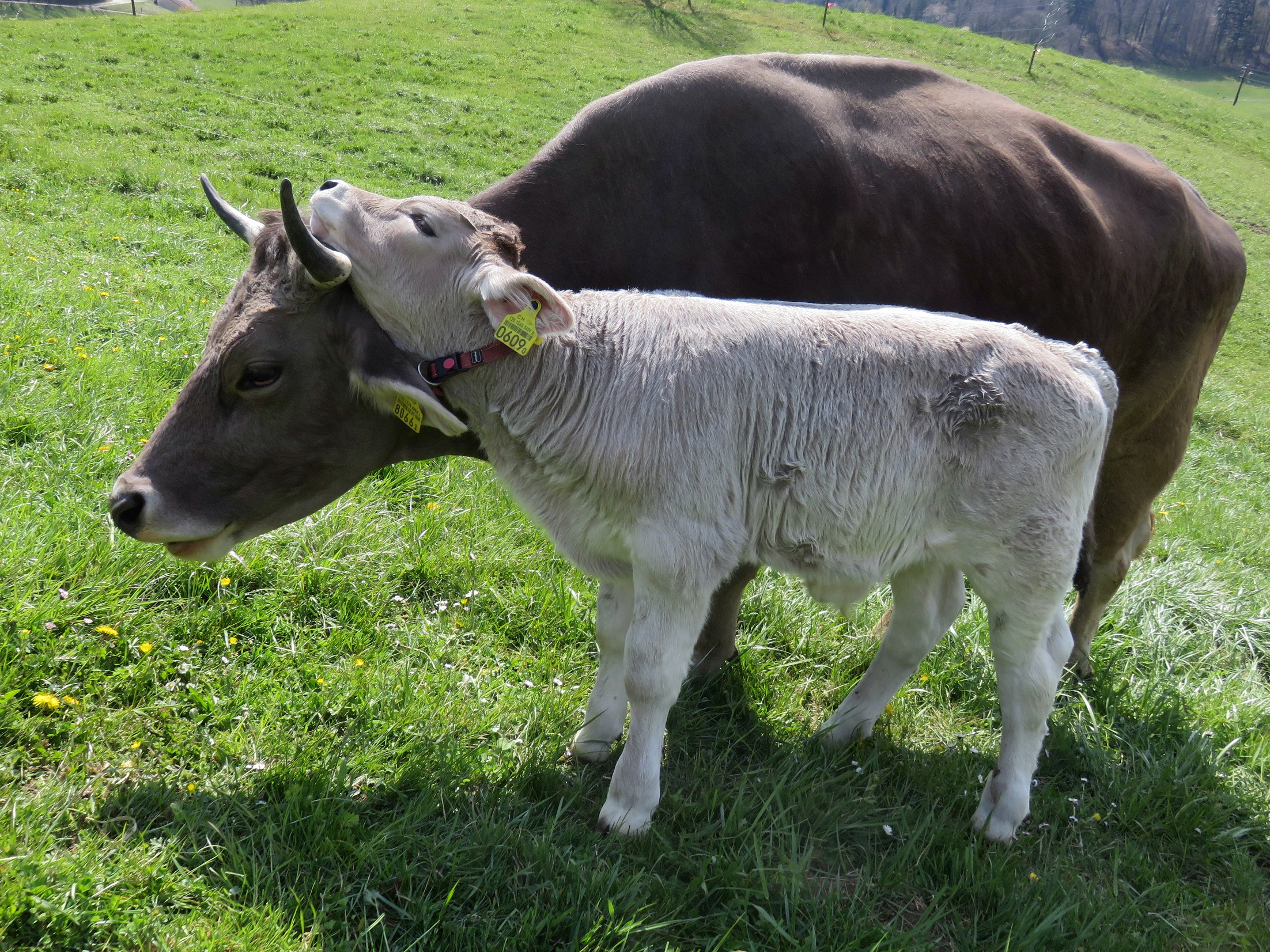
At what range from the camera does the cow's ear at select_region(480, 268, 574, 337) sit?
3.11 metres

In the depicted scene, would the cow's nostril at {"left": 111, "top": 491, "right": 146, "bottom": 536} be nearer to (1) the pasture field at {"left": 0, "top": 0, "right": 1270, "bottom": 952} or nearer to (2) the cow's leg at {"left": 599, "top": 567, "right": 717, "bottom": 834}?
(1) the pasture field at {"left": 0, "top": 0, "right": 1270, "bottom": 952}

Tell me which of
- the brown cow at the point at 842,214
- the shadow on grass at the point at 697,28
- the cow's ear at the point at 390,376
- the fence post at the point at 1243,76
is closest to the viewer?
the cow's ear at the point at 390,376

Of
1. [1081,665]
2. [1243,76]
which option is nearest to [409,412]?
[1081,665]

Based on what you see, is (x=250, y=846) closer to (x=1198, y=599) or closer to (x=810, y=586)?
(x=810, y=586)

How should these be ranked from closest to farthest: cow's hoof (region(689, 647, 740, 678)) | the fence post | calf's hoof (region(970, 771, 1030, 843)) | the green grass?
calf's hoof (region(970, 771, 1030, 843)) < cow's hoof (region(689, 647, 740, 678)) < the fence post < the green grass

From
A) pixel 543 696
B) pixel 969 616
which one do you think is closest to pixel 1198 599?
pixel 969 616

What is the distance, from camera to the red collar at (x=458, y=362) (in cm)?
332

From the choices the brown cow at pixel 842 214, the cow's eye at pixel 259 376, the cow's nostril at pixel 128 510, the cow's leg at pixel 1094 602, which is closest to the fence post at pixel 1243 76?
the cow's leg at pixel 1094 602

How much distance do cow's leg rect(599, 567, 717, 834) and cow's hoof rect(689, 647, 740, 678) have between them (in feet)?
3.23

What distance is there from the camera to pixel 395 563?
4562 millimetres

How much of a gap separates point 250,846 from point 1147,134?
37765 mm

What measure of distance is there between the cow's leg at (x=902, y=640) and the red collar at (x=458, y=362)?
205cm

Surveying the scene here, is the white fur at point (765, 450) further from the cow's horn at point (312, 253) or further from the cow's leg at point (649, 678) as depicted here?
the cow's horn at point (312, 253)

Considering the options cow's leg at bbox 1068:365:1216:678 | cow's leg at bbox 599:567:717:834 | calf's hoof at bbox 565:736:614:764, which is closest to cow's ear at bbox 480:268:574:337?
cow's leg at bbox 599:567:717:834
